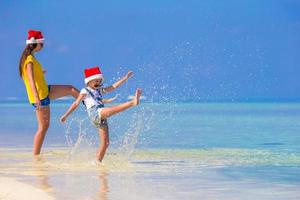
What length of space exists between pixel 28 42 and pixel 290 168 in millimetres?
3759

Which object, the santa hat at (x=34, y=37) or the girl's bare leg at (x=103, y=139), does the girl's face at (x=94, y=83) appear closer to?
the girl's bare leg at (x=103, y=139)

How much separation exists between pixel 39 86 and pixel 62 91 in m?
0.33

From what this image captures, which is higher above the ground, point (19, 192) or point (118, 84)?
point (118, 84)

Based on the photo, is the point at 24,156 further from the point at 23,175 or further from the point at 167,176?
the point at 167,176

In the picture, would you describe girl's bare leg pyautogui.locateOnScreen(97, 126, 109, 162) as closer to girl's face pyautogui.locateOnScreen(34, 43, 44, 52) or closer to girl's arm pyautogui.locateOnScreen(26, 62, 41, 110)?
girl's arm pyautogui.locateOnScreen(26, 62, 41, 110)

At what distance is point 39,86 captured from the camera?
396 inches

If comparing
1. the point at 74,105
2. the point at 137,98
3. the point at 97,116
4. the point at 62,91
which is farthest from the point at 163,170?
the point at 62,91

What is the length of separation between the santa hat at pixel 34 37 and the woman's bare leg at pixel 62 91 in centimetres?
64

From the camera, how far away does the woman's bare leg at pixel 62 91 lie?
33.2ft

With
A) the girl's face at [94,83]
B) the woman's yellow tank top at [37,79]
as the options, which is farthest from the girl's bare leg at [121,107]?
the woman's yellow tank top at [37,79]

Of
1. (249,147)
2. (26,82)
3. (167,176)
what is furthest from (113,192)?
(249,147)

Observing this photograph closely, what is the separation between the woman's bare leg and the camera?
10.1 metres

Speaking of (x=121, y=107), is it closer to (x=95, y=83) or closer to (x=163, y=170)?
(x=95, y=83)

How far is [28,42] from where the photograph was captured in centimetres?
1009
